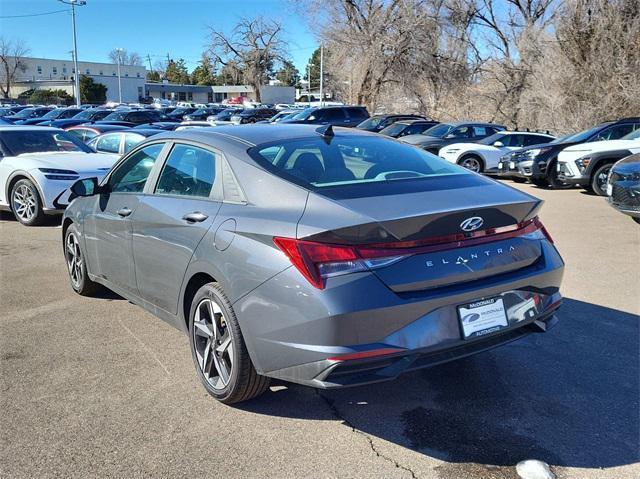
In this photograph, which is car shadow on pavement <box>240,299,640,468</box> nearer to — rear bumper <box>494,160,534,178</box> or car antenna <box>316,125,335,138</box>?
car antenna <box>316,125,335,138</box>

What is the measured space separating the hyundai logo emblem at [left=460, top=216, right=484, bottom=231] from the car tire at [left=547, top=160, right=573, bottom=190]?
37.2ft

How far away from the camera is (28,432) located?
124 inches

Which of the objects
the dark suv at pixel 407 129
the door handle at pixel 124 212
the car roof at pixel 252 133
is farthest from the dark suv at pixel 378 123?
the door handle at pixel 124 212

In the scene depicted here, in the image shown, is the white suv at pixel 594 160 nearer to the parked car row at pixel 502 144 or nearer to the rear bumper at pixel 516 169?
the parked car row at pixel 502 144

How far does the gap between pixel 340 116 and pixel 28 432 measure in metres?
22.4

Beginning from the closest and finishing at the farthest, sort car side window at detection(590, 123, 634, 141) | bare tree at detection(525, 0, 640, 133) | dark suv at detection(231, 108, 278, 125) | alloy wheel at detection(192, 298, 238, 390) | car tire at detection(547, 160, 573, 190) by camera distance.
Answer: alloy wheel at detection(192, 298, 238, 390) < car side window at detection(590, 123, 634, 141) < car tire at detection(547, 160, 573, 190) < bare tree at detection(525, 0, 640, 133) < dark suv at detection(231, 108, 278, 125)

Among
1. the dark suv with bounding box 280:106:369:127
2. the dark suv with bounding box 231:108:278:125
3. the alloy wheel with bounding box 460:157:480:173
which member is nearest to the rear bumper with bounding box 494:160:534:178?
the alloy wheel with bounding box 460:157:480:173

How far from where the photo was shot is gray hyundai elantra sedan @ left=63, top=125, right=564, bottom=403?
2.77 metres

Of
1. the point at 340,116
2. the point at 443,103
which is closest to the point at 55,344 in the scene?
the point at 340,116

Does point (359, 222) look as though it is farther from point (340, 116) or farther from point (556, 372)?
point (340, 116)

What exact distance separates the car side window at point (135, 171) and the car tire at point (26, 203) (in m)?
4.74

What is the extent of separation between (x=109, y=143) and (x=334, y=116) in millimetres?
13610

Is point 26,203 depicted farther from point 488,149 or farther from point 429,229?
point 488,149

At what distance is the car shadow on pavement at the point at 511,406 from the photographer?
299cm
